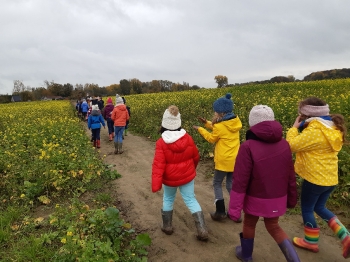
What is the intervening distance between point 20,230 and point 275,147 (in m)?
3.95

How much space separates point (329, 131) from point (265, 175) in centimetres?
91

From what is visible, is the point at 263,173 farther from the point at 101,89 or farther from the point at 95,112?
the point at 101,89

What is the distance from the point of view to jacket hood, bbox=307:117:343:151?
2.86 metres

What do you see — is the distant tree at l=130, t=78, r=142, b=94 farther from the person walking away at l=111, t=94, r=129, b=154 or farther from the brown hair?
the brown hair

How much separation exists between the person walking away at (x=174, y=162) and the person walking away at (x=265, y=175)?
1.01m

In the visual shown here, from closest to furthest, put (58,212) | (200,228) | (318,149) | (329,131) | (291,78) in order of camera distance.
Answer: (329,131)
(318,149)
(200,228)
(58,212)
(291,78)

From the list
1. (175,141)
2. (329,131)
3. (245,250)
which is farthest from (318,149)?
(175,141)

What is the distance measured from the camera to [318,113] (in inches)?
116

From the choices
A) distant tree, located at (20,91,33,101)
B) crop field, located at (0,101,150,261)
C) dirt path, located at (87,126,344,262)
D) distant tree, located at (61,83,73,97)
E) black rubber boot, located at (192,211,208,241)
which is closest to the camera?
crop field, located at (0,101,150,261)

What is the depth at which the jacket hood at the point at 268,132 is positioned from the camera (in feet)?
8.54

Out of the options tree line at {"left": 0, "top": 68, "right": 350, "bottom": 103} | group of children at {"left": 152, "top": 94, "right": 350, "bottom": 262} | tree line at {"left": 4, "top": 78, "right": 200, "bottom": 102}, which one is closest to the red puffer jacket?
group of children at {"left": 152, "top": 94, "right": 350, "bottom": 262}

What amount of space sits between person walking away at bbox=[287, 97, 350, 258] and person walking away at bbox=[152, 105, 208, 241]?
4.35 ft

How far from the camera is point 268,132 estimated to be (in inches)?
103

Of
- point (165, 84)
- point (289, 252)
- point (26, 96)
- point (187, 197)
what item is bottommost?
point (289, 252)
